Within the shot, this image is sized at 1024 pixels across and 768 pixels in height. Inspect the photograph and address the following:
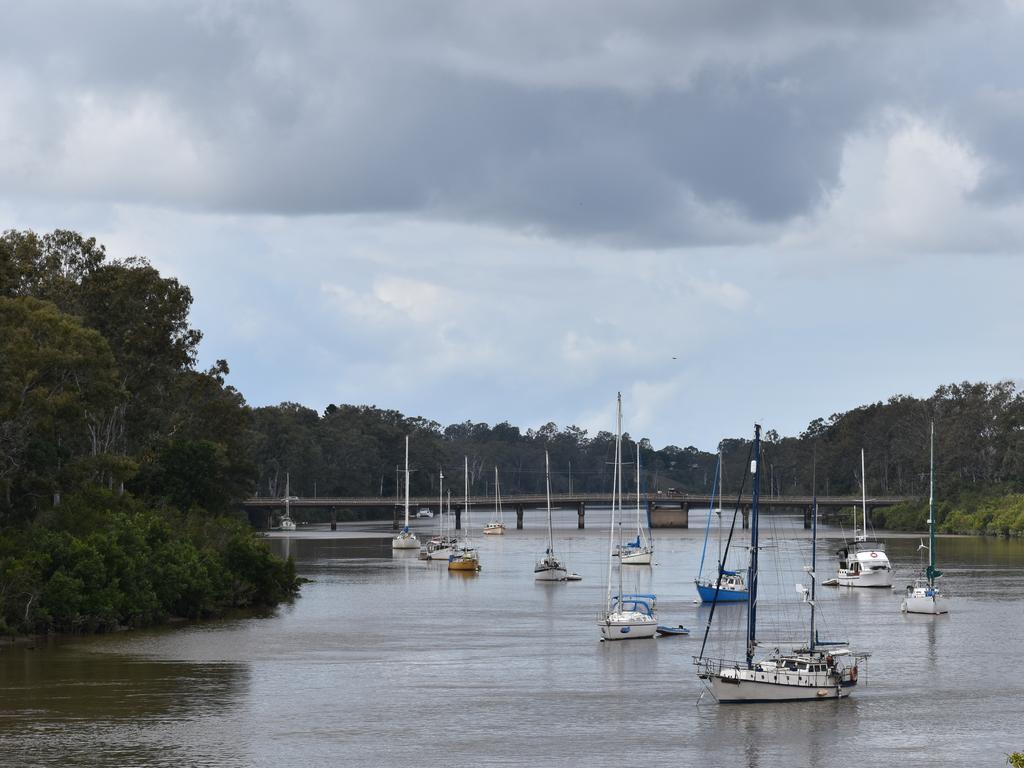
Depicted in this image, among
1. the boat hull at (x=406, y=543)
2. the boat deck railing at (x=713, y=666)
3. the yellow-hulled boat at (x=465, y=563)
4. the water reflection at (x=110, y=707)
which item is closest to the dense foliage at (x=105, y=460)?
the water reflection at (x=110, y=707)

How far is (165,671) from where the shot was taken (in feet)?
248

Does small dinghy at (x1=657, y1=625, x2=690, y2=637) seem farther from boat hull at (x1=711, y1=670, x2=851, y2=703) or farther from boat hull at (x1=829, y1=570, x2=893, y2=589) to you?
boat hull at (x1=829, y1=570, x2=893, y2=589)

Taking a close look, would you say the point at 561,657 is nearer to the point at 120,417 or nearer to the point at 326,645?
the point at 326,645

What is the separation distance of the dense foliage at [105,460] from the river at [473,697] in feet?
11.1

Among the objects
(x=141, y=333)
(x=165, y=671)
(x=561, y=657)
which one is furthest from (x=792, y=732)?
(x=141, y=333)

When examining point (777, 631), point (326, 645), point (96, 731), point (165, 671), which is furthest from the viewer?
point (777, 631)

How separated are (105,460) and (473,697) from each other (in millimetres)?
41314

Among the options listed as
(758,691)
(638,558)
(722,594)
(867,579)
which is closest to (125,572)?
(758,691)

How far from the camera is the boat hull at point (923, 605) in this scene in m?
102

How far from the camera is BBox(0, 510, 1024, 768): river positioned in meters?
57.8

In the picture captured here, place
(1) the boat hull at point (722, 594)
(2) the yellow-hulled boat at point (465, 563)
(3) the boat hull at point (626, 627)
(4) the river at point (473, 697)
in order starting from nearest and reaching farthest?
(4) the river at point (473, 697) → (3) the boat hull at point (626, 627) → (1) the boat hull at point (722, 594) → (2) the yellow-hulled boat at point (465, 563)

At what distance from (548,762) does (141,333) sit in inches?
2758

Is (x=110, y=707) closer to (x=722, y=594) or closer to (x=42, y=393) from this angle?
(x=42, y=393)

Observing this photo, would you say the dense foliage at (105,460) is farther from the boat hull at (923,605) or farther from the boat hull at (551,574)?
the boat hull at (923,605)
